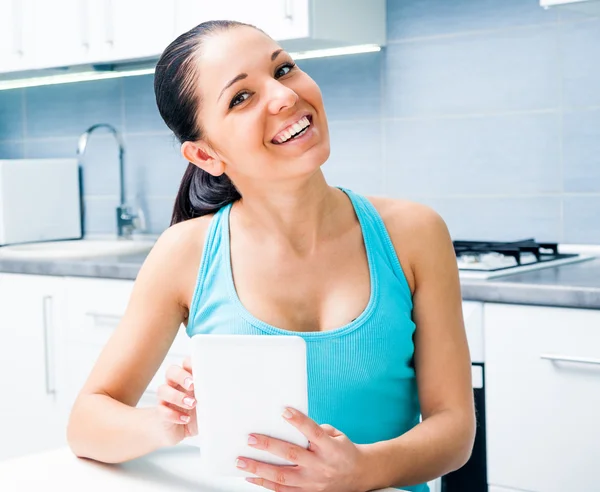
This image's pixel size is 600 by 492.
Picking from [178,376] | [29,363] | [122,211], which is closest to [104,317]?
[29,363]

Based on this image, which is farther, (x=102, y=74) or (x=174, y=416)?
(x=102, y=74)

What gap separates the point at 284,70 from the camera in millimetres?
1294

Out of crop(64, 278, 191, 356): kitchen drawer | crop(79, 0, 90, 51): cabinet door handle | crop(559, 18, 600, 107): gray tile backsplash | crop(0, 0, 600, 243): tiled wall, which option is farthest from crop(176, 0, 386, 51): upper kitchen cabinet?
crop(64, 278, 191, 356): kitchen drawer

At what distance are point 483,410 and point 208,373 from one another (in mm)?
1083

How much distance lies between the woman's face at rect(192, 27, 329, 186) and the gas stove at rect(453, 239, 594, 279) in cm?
73

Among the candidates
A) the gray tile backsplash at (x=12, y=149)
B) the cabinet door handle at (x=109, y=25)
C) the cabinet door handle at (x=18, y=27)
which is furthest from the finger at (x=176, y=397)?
the gray tile backsplash at (x=12, y=149)

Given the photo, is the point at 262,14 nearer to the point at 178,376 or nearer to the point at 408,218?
the point at 408,218

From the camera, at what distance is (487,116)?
7.86ft

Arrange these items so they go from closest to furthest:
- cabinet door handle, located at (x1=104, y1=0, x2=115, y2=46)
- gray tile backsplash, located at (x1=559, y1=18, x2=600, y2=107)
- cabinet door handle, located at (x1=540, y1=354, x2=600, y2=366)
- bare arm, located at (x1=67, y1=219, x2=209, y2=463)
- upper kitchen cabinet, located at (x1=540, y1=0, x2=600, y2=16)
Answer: bare arm, located at (x1=67, y1=219, x2=209, y2=463), cabinet door handle, located at (x1=540, y1=354, x2=600, y2=366), upper kitchen cabinet, located at (x1=540, y1=0, x2=600, y2=16), gray tile backsplash, located at (x1=559, y1=18, x2=600, y2=107), cabinet door handle, located at (x1=104, y1=0, x2=115, y2=46)

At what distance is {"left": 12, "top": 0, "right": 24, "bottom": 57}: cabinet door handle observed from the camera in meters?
2.92

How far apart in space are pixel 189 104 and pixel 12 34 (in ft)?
5.96

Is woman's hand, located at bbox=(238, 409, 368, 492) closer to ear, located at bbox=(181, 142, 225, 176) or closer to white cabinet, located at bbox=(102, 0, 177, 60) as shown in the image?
ear, located at bbox=(181, 142, 225, 176)

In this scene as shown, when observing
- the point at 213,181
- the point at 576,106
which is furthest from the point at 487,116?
the point at 213,181

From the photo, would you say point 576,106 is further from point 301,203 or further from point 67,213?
point 67,213
